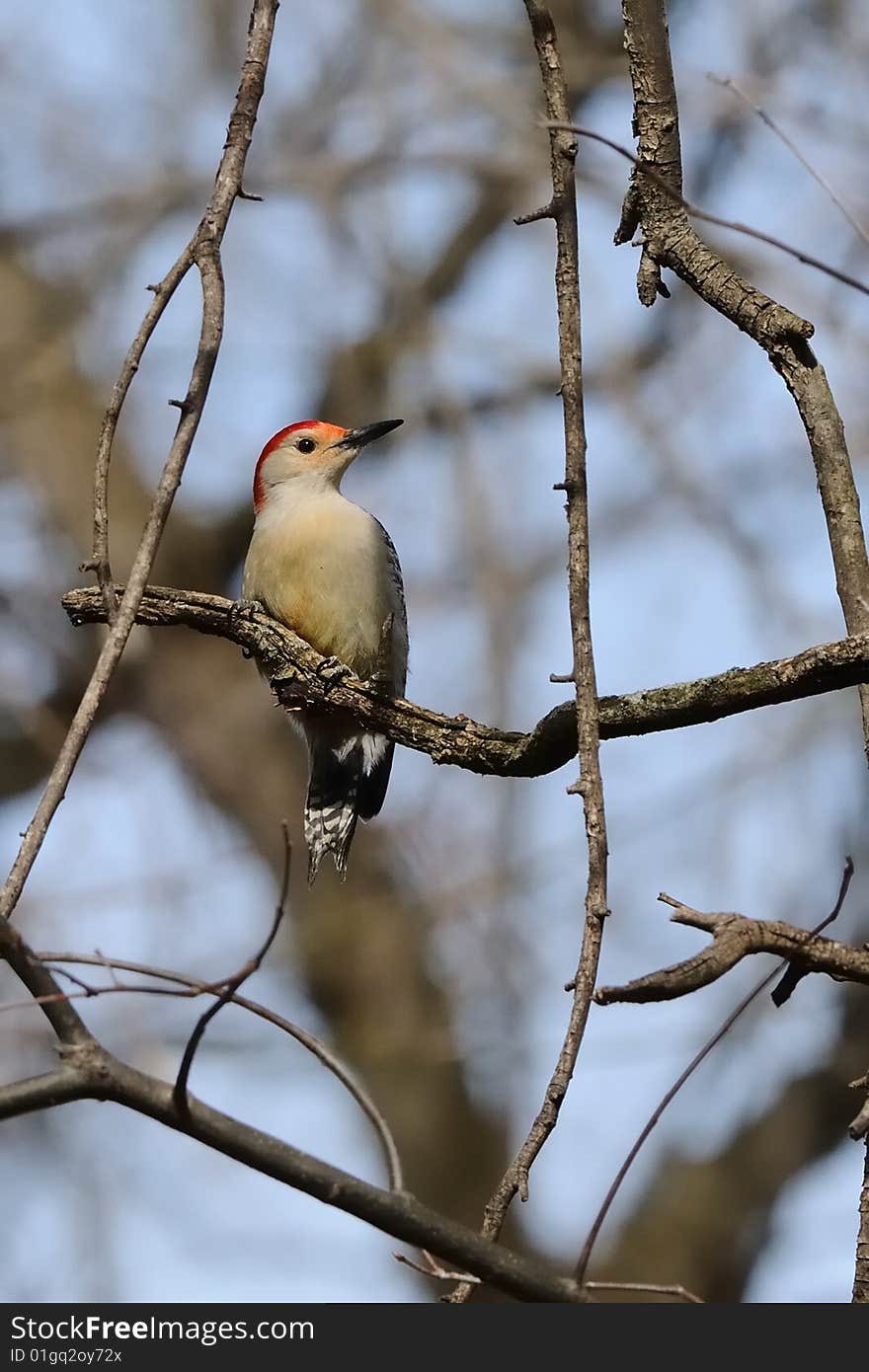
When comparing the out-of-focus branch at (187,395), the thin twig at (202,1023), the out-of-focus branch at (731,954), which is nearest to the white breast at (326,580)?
the out-of-focus branch at (187,395)

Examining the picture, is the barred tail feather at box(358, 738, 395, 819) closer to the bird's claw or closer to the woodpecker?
the woodpecker

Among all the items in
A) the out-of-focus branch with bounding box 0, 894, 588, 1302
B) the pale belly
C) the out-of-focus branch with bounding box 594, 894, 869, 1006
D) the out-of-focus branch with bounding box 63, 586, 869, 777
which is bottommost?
the out-of-focus branch with bounding box 0, 894, 588, 1302

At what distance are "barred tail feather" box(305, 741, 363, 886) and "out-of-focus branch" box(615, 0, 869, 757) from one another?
118 inches

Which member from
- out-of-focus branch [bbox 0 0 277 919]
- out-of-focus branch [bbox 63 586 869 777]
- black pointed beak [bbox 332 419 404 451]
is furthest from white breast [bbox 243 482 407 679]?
out-of-focus branch [bbox 0 0 277 919]

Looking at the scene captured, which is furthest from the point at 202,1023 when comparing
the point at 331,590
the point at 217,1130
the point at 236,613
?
→ the point at 331,590

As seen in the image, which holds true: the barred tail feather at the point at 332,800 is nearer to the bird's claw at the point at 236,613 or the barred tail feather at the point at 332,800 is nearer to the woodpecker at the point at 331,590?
the woodpecker at the point at 331,590

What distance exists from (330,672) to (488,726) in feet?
1.98

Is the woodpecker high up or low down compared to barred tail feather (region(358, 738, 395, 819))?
up

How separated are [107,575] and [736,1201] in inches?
326

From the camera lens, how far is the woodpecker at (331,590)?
18.6 feet

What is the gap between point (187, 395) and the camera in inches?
108

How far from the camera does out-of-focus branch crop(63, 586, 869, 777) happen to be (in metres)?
Answer: 2.94

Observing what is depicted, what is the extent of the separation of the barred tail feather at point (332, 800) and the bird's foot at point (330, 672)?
2029 millimetres

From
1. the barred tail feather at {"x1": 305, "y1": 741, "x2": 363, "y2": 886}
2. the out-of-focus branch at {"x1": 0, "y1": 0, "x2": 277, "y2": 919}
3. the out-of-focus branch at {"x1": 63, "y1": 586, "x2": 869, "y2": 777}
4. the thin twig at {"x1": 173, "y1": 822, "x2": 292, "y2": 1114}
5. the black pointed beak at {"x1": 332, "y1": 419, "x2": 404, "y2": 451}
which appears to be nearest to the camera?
the thin twig at {"x1": 173, "y1": 822, "x2": 292, "y2": 1114}
